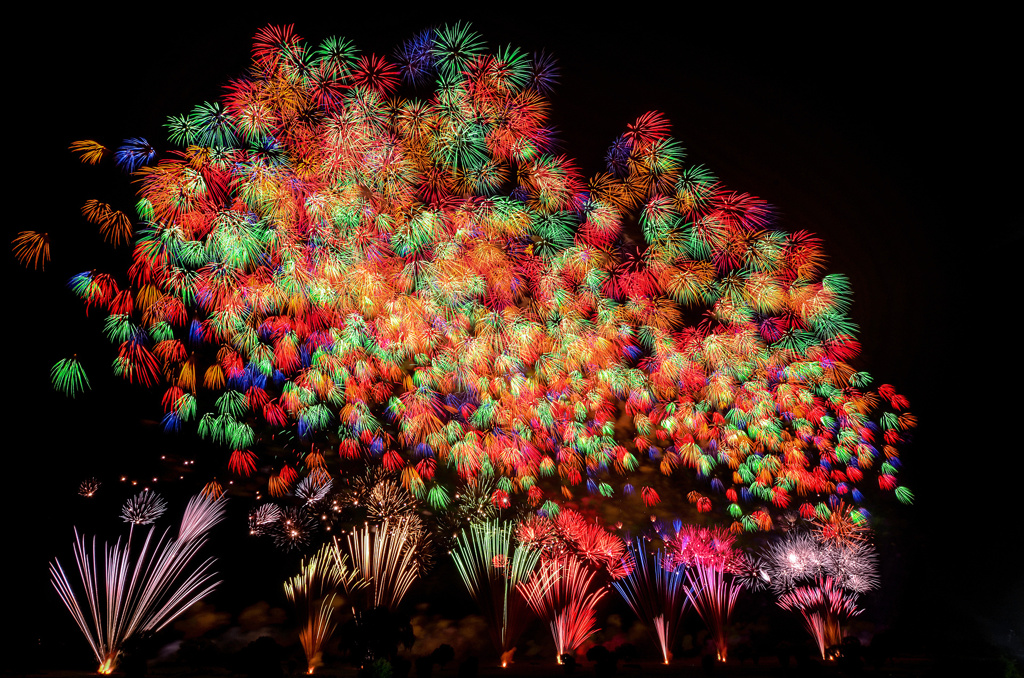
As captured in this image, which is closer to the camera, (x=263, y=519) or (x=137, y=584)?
(x=137, y=584)

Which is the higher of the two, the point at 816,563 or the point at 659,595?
the point at 816,563

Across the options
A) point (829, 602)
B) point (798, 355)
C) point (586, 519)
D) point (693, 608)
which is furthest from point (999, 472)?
point (586, 519)

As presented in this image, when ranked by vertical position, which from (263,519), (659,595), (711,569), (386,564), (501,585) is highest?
(263,519)

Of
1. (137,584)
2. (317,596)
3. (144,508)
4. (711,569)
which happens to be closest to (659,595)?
(711,569)

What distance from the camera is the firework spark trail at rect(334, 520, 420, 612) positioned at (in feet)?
44.6

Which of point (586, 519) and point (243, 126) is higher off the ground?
point (243, 126)

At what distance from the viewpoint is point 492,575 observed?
14.7m

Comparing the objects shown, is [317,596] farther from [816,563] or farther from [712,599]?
[816,563]

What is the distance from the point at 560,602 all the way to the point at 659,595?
10.9 feet

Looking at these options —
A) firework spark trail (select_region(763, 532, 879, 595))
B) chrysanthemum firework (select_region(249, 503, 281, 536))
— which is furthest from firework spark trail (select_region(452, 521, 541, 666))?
firework spark trail (select_region(763, 532, 879, 595))

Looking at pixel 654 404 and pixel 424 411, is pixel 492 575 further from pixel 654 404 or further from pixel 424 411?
pixel 654 404

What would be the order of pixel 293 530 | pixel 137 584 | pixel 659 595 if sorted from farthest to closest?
pixel 293 530
pixel 659 595
pixel 137 584

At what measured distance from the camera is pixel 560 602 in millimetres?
14766

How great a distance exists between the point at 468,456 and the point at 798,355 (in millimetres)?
10828
